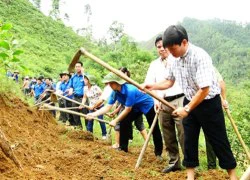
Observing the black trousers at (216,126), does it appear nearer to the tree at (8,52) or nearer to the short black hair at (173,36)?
the short black hair at (173,36)

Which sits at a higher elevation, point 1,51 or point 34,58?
point 1,51

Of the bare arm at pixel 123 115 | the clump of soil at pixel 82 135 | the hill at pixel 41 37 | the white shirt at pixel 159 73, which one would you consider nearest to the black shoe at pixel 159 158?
the bare arm at pixel 123 115

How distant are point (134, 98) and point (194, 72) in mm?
2163

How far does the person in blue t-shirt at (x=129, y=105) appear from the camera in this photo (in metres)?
5.70

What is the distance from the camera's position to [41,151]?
207 inches

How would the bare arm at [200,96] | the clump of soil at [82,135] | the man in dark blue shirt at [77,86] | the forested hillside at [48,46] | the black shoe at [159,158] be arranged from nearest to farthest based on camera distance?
the bare arm at [200,96], the black shoe at [159,158], the clump of soil at [82,135], the man in dark blue shirt at [77,86], the forested hillside at [48,46]

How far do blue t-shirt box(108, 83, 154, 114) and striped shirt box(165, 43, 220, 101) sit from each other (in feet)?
5.78

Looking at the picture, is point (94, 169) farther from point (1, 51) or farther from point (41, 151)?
point (1, 51)

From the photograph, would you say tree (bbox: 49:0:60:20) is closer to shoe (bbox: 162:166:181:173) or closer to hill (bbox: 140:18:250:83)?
hill (bbox: 140:18:250:83)

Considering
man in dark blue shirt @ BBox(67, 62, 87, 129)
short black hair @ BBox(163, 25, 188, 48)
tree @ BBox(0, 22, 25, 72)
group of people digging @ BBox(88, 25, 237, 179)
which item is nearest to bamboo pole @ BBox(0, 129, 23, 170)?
tree @ BBox(0, 22, 25, 72)

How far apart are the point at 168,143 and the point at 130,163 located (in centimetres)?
70

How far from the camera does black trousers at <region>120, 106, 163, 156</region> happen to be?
605 cm

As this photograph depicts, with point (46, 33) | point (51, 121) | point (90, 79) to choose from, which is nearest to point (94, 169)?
point (90, 79)

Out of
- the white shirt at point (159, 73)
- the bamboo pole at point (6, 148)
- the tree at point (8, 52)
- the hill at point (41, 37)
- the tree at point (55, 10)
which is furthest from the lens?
the tree at point (55, 10)
